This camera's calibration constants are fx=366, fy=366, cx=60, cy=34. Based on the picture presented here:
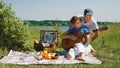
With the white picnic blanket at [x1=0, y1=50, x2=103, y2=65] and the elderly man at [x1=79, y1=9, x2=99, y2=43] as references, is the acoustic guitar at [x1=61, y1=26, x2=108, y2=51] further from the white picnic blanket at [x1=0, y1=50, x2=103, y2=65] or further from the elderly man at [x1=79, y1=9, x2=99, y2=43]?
the white picnic blanket at [x1=0, y1=50, x2=103, y2=65]

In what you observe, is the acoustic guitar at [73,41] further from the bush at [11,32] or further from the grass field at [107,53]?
the bush at [11,32]

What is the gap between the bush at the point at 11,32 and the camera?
10148 millimetres

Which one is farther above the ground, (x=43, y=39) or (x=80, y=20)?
(x=80, y=20)

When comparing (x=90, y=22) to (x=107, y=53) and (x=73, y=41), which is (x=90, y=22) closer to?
(x=73, y=41)

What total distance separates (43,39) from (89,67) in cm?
339

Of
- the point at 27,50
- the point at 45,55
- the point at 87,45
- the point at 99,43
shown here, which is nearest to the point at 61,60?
the point at 45,55

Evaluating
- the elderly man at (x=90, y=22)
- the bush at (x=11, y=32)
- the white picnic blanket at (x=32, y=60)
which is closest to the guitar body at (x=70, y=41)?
the elderly man at (x=90, y=22)

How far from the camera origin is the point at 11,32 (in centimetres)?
1015

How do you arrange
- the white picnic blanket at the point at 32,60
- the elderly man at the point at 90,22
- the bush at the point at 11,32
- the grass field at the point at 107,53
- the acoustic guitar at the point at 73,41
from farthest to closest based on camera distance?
the bush at the point at 11,32
the elderly man at the point at 90,22
the acoustic guitar at the point at 73,41
the white picnic blanket at the point at 32,60
the grass field at the point at 107,53

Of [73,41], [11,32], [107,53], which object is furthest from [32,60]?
[107,53]

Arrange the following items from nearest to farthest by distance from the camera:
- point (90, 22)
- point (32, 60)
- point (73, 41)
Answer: point (32, 60), point (73, 41), point (90, 22)

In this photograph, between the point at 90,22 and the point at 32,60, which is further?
the point at 90,22

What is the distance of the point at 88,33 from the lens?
9.08 metres

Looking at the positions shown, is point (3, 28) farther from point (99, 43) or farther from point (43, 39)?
point (99, 43)
